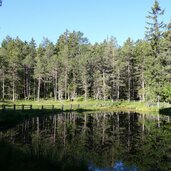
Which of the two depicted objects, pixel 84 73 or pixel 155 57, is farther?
pixel 84 73

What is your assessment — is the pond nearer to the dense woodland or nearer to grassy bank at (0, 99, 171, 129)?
grassy bank at (0, 99, 171, 129)

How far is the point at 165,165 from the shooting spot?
612 inches

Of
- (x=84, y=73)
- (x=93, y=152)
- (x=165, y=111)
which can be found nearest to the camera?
(x=93, y=152)

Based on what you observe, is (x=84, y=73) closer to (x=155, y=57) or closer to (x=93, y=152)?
(x=155, y=57)

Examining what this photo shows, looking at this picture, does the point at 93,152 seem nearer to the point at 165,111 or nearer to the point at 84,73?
the point at 165,111

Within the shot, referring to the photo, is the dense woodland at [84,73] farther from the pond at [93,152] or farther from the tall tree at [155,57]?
the pond at [93,152]

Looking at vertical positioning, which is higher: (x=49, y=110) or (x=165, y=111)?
(x=49, y=110)

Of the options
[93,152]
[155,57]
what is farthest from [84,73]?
[93,152]

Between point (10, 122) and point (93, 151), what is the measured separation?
14757mm

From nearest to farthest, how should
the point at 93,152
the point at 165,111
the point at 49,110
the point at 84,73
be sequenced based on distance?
the point at 93,152
the point at 49,110
the point at 165,111
the point at 84,73

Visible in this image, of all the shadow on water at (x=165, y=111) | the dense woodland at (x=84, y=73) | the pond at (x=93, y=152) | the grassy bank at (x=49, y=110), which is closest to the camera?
the pond at (x=93, y=152)

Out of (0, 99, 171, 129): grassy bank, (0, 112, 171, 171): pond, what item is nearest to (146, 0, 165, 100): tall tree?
(0, 99, 171, 129): grassy bank

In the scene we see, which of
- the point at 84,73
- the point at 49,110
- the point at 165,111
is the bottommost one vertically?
the point at 165,111

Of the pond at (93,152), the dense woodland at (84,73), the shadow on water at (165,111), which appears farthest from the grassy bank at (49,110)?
the dense woodland at (84,73)
